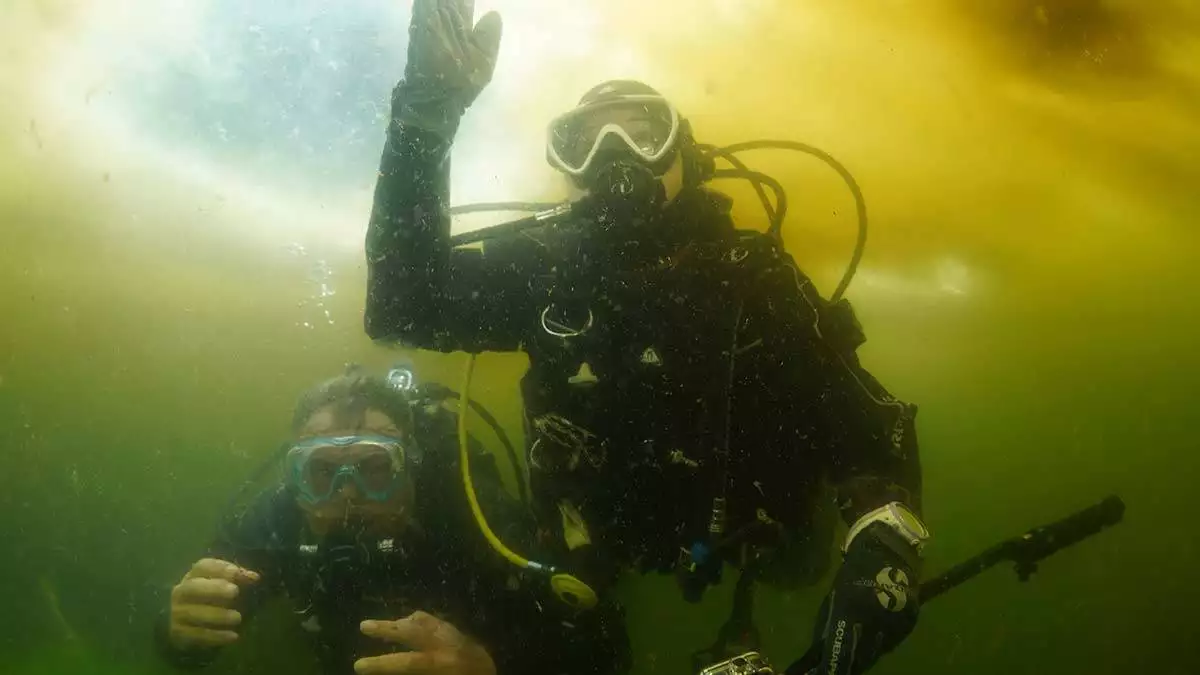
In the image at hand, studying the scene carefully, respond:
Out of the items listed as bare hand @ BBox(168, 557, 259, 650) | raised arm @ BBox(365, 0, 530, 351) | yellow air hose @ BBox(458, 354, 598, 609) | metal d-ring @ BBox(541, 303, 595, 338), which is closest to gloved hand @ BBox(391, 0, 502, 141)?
raised arm @ BBox(365, 0, 530, 351)

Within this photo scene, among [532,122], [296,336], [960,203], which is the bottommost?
[296,336]

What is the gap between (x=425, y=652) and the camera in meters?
3.08

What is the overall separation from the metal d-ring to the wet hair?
1785 millimetres

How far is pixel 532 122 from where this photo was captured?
20.8 feet

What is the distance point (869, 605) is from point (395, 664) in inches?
85.5

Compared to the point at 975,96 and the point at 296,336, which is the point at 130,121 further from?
the point at 975,96

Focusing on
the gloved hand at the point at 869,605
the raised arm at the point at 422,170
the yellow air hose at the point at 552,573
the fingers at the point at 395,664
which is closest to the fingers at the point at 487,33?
the raised arm at the point at 422,170

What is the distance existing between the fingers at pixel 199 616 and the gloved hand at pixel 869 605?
126 inches

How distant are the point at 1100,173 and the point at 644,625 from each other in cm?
807

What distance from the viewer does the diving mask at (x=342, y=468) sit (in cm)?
390

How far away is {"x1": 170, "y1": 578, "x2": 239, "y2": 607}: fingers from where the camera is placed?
137 inches

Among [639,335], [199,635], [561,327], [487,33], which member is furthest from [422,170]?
[199,635]

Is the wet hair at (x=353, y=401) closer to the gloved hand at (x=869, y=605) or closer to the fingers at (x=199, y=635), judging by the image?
the fingers at (x=199, y=635)

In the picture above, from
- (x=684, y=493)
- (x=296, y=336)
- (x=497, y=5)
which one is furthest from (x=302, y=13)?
(x=684, y=493)
